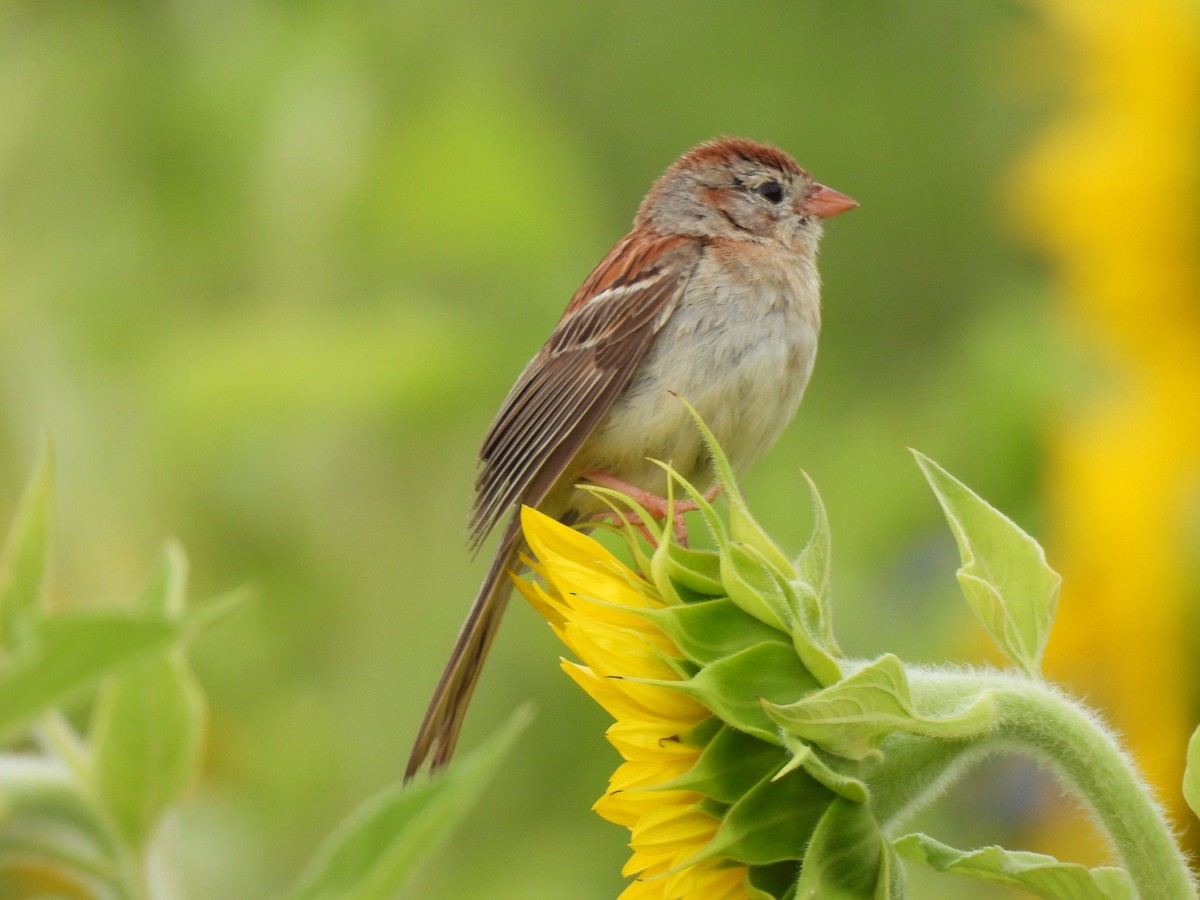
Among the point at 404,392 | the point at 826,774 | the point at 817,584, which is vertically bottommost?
the point at 404,392

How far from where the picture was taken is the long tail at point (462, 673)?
276 cm

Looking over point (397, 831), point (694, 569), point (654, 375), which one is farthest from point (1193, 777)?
point (654, 375)

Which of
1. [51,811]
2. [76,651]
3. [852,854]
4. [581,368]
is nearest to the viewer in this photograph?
[76,651]

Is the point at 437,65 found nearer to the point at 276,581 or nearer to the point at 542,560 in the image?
the point at 276,581

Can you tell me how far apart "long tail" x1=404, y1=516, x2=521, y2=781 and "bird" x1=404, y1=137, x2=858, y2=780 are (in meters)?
0.06

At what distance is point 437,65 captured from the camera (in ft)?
18.0

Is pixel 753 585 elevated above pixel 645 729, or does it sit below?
above

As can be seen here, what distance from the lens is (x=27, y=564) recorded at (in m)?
1.94

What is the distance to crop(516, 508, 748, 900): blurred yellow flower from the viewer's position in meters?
1.90

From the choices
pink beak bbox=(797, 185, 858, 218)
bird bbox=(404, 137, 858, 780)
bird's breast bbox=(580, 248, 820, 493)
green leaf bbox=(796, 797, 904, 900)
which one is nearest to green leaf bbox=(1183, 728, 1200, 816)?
green leaf bbox=(796, 797, 904, 900)

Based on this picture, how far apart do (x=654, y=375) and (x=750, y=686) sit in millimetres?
2006

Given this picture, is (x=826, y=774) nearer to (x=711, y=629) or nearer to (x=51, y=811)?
(x=711, y=629)

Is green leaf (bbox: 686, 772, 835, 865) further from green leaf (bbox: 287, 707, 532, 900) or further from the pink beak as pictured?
the pink beak

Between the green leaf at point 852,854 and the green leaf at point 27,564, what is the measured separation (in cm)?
89
